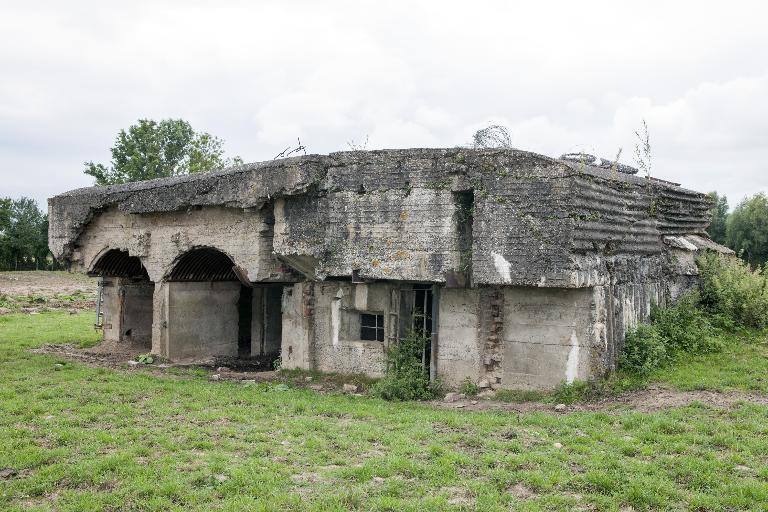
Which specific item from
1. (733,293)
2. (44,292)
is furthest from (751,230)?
(44,292)

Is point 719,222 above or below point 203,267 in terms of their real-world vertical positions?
above

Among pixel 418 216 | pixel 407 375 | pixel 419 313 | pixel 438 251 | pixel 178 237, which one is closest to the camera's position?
pixel 438 251

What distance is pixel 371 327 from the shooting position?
40.5 feet

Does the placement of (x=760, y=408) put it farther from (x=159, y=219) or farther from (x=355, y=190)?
(x=159, y=219)

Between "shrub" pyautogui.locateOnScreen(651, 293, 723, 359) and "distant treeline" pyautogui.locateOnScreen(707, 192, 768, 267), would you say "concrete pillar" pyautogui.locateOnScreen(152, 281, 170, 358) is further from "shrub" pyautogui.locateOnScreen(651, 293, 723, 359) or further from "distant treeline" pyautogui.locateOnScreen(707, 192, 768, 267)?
"distant treeline" pyautogui.locateOnScreen(707, 192, 768, 267)

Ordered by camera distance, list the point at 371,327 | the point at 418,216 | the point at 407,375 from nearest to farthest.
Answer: the point at 418,216 < the point at 407,375 < the point at 371,327

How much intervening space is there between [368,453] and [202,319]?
931 centimetres

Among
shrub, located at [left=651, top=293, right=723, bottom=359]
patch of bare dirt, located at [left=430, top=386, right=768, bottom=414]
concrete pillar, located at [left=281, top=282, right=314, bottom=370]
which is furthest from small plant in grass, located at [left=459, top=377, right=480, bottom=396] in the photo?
shrub, located at [left=651, top=293, right=723, bottom=359]

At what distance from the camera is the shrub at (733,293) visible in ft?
41.8

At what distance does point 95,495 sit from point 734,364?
390 inches

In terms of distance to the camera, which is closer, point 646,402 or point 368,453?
point 368,453

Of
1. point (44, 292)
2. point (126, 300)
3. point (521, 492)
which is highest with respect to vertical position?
point (126, 300)

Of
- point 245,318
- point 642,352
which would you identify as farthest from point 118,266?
point 642,352

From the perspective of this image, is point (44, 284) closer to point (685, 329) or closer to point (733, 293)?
point (685, 329)
